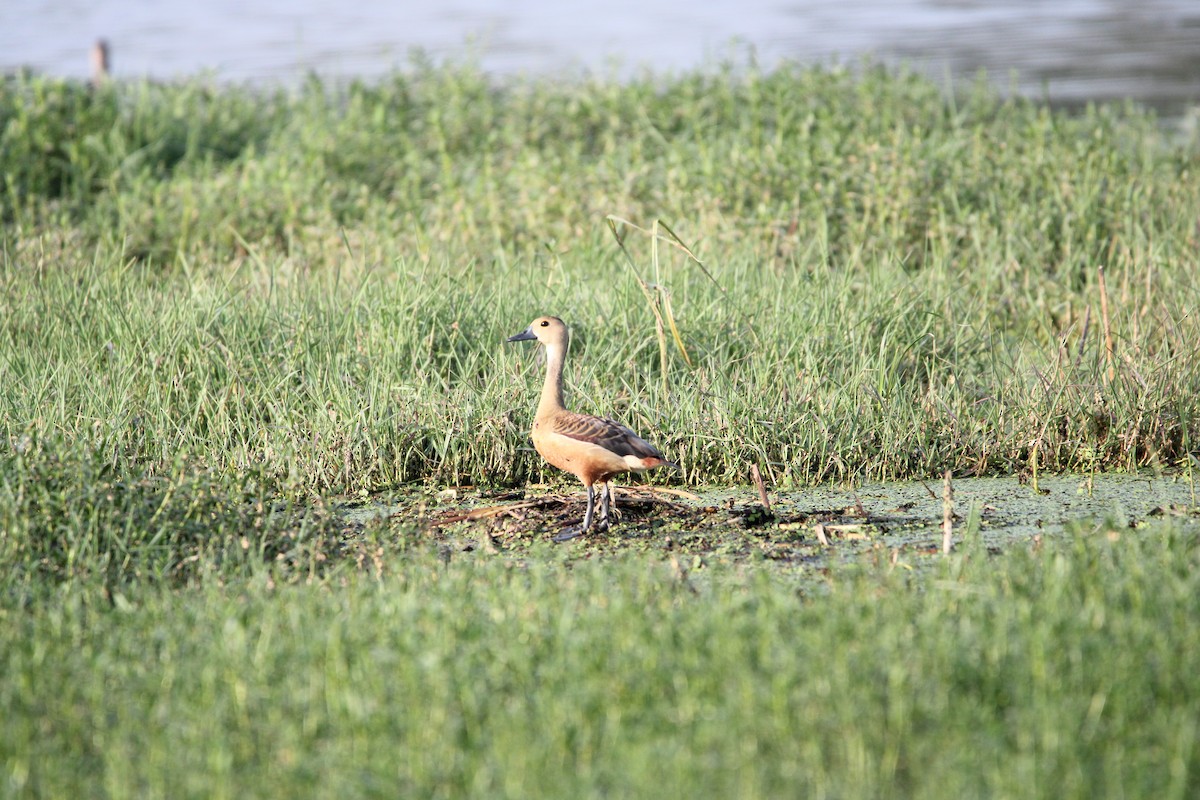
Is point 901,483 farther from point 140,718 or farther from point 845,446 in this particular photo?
point 140,718

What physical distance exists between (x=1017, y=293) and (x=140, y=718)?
18.0ft

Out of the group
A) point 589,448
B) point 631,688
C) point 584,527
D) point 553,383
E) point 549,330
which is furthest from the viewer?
point 549,330

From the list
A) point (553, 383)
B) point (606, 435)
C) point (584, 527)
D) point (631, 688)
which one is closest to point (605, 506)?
point (584, 527)

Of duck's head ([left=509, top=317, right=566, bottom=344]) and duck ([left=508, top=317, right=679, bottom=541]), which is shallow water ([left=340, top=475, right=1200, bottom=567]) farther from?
duck's head ([left=509, top=317, right=566, bottom=344])

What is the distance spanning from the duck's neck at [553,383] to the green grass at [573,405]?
638 mm

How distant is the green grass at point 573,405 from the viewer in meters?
3.24

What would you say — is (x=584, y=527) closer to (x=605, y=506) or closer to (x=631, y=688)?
(x=605, y=506)

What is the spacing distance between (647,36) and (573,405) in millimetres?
13017

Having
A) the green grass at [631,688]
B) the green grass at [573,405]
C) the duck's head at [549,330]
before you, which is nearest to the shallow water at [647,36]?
the green grass at [573,405]

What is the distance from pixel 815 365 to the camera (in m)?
6.16

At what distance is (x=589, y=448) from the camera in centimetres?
495

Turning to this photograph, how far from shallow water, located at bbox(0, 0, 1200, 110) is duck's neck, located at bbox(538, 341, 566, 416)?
31.8 feet

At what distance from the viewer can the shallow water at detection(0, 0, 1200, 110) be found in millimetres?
15953

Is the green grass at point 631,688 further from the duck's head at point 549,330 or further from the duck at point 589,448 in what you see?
the duck's head at point 549,330
